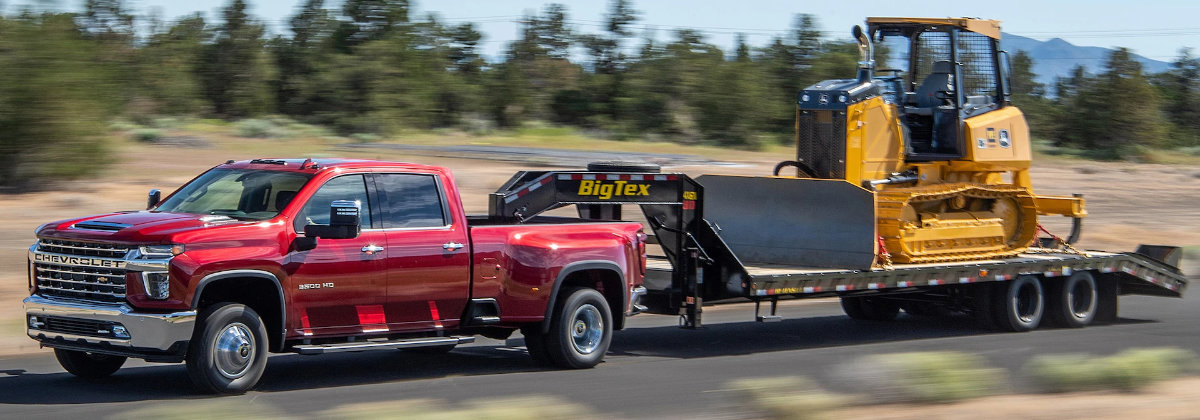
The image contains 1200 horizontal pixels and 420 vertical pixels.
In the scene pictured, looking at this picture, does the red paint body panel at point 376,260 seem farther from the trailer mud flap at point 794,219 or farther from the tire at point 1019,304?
the tire at point 1019,304

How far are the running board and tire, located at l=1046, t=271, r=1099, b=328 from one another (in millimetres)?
8296

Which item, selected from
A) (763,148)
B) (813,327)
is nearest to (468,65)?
(763,148)

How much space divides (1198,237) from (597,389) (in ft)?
77.2

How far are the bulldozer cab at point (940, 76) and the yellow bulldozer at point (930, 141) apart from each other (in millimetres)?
12

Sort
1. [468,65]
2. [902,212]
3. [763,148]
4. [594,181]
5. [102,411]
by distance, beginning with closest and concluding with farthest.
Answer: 1. [102,411]
2. [594,181]
3. [902,212]
4. [763,148]
5. [468,65]

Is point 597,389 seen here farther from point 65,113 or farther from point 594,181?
point 65,113

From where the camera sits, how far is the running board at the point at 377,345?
9484mm

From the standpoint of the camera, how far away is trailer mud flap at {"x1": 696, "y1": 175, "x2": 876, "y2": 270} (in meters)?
13.3

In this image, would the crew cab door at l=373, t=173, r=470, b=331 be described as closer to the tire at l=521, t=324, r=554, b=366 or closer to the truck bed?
the tire at l=521, t=324, r=554, b=366

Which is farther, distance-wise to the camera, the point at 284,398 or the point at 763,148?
the point at 763,148

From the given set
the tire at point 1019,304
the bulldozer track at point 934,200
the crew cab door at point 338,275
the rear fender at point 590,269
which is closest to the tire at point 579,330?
the rear fender at point 590,269

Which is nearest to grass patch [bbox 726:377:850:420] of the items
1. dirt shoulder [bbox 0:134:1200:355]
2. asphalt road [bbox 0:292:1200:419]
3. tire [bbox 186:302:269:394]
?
asphalt road [bbox 0:292:1200:419]

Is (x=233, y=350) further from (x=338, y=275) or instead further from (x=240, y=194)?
(x=240, y=194)

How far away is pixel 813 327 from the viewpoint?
50.7 ft
